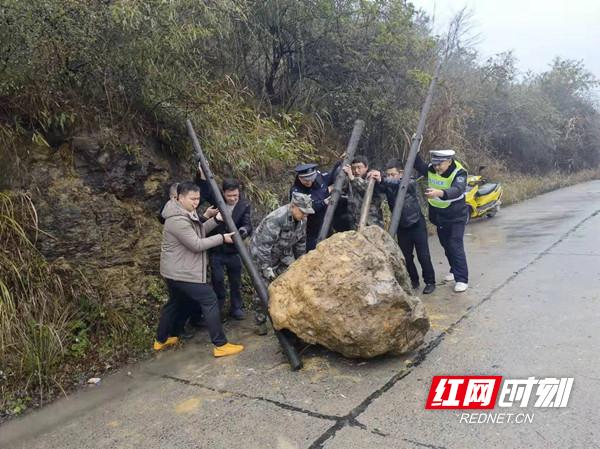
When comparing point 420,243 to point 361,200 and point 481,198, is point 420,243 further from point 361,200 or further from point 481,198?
point 481,198

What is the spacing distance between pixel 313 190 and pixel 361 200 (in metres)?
0.60

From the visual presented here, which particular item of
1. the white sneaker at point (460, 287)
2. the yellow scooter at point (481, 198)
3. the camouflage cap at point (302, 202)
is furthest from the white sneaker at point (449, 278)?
the yellow scooter at point (481, 198)

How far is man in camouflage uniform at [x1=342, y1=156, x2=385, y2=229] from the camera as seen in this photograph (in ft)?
18.7

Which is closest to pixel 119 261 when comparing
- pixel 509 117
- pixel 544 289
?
pixel 544 289

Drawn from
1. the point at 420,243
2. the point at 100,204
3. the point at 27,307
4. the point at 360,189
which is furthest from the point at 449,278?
the point at 27,307

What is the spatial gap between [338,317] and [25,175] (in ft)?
9.99

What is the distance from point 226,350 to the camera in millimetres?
4543

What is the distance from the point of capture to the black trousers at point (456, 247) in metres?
5.84

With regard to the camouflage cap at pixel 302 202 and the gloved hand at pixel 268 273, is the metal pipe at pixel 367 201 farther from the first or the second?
the gloved hand at pixel 268 273

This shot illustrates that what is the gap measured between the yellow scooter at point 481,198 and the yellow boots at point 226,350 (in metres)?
7.47

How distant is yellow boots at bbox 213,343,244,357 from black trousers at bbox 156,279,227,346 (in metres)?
0.04

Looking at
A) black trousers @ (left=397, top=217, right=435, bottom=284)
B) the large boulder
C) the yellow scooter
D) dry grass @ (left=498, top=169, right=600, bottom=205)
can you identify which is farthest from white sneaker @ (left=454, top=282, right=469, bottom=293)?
dry grass @ (left=498, top=169, right=600, bottom=205)

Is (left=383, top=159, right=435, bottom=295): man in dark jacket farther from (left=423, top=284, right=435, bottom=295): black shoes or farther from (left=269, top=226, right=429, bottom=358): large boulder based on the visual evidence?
(left=269, top=226, right=429, bottom=358): large boulder

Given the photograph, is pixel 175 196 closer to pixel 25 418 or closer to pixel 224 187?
pixel 224 187
